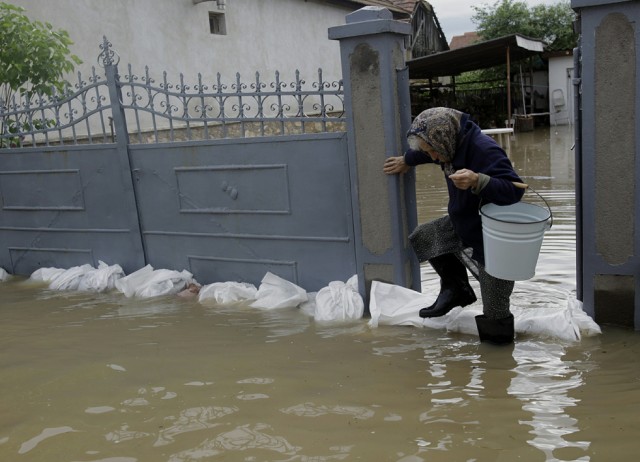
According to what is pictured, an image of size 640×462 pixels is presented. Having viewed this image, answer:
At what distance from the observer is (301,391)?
133 inches

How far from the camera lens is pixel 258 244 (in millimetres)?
5219

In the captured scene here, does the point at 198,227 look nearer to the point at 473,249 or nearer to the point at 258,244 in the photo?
the point at 258,244

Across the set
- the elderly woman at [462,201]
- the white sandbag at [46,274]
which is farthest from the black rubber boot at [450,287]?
the white sandbag at [46,274]

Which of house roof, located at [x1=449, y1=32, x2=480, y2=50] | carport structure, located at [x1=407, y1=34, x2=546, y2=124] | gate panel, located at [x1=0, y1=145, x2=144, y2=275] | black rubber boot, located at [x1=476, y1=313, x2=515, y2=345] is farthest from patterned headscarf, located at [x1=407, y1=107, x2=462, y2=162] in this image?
house roof, located at [x1=449, y1=32, x2=480, y2=50]

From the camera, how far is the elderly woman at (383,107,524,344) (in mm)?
3479

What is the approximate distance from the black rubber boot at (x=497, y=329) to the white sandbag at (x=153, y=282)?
9.06 feet

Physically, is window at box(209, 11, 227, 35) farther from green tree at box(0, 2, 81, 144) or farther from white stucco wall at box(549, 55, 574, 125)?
white stucco wall at box(549, 55, 574, 125)

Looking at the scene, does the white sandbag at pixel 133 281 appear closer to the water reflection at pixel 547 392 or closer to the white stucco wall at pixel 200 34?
the water reflection at pixel 547 392

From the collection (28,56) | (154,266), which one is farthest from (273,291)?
(28,56)

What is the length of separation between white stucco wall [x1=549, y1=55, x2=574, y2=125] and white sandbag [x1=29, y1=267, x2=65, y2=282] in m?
23.0

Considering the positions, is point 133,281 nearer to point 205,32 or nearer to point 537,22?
point 205,32

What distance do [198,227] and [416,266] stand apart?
1946 millimetres

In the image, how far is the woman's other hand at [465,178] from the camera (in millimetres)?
3387

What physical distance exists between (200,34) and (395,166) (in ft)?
31.6
